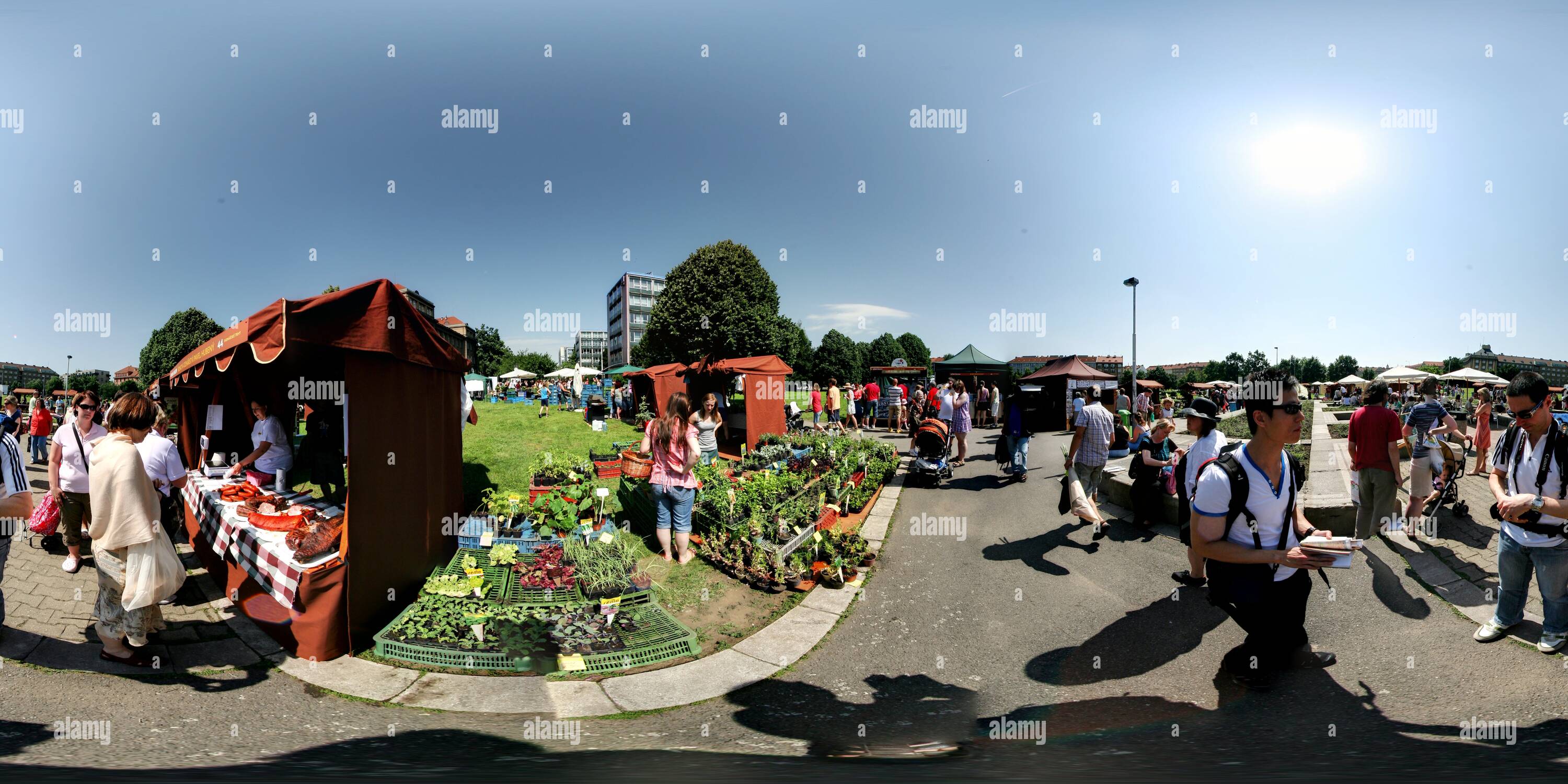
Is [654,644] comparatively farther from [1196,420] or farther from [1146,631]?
[1196,420]

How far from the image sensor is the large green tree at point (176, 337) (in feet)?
166

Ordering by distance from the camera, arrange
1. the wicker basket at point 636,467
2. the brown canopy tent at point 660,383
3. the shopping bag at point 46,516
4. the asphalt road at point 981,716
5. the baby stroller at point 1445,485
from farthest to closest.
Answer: the brown canopy tent at point 660,383
the wicker basket at point 636,467
the shopping bag at point 46,516
the baby stroller at point 1445,485
the asphalt road at point 981,716

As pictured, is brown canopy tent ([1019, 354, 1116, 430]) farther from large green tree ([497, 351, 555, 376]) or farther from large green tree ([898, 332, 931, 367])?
large green tree ([497, 351, 555, 376])

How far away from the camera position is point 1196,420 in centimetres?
538

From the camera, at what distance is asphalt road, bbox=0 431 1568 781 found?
2.98 m

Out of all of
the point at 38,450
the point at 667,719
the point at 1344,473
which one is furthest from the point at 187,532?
the point at 1344,473

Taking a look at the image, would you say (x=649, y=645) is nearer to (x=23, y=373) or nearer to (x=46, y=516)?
(x=46, y=516)

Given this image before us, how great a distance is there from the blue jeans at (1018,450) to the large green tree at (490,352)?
85.0 meters

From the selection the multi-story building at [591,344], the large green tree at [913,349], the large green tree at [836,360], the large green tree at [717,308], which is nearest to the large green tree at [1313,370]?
the large green tree at [913,349]

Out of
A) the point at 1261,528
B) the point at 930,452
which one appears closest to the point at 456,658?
the point at 1261,528

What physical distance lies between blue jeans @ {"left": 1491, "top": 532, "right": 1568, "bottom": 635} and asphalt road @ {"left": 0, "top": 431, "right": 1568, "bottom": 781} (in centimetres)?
21

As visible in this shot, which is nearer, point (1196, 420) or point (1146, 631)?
point (1146, 631)

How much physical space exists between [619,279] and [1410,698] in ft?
373

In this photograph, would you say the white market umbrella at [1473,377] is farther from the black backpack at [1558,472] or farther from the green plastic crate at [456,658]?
the green plastic crate at [456,658]
